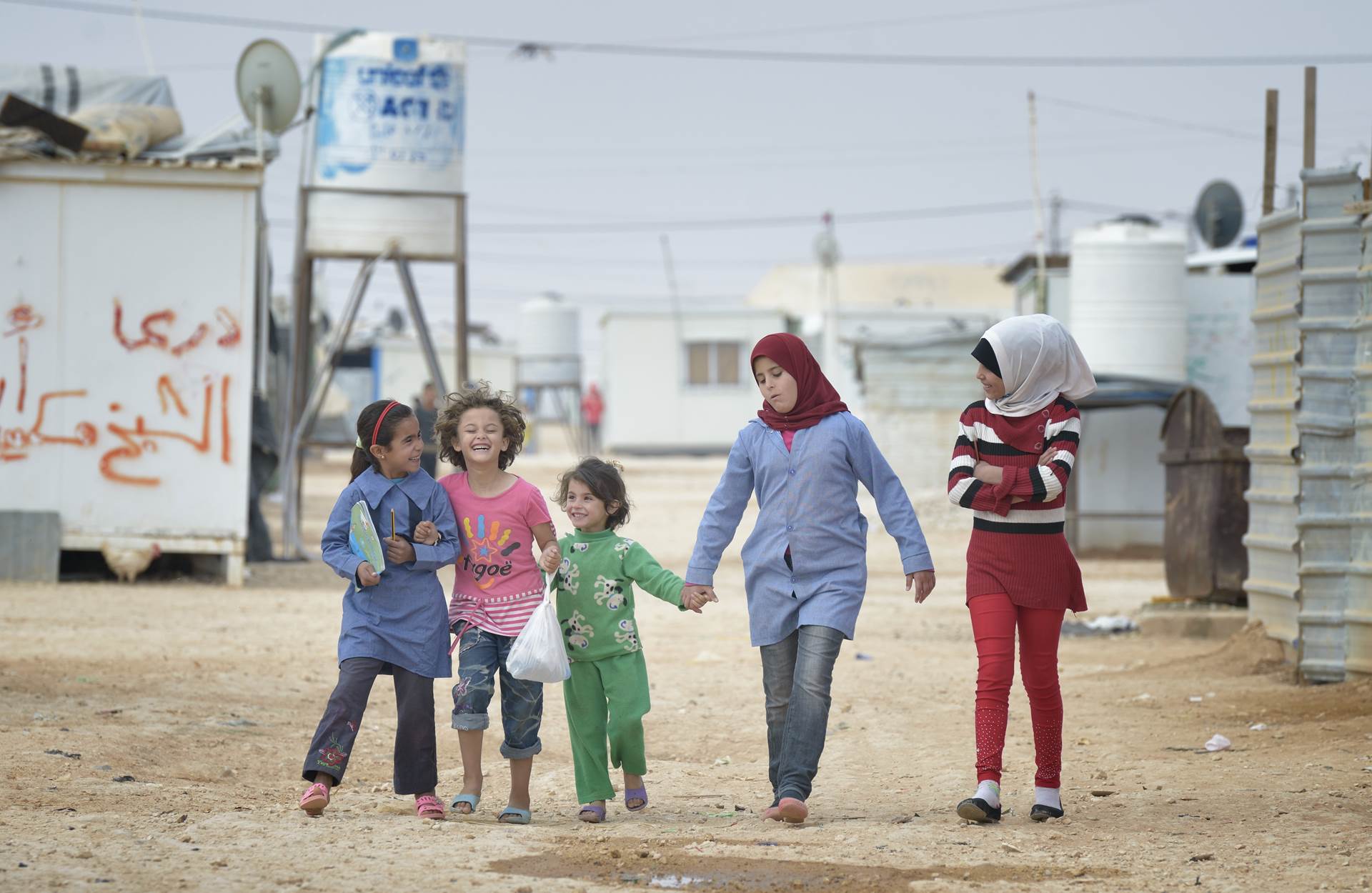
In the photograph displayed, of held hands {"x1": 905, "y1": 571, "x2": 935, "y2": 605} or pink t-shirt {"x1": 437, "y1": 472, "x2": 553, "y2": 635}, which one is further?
pink t-shirt {"x1": 437, "y1": 472, "x2": 553, "y2": 635}

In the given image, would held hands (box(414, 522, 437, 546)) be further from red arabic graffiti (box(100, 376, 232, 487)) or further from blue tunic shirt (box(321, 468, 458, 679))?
red arabic graffiti (box(100, 376, 232, 487))

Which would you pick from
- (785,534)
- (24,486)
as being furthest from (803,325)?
(785,534)

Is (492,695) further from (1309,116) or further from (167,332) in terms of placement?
(167,332)

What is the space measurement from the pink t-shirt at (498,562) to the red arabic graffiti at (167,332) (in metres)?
8.27

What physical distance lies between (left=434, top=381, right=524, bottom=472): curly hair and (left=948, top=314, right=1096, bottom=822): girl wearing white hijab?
151 cm

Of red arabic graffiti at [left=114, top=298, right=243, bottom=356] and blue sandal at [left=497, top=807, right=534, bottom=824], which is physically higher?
red arabic graffiti at [left=114, top=298, right=243, bottom=356]

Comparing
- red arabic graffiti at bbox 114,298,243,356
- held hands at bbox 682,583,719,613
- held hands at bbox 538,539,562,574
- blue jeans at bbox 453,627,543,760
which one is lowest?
blue jeans at bbox 453,627,543,760

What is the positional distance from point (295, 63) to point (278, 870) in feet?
38.7

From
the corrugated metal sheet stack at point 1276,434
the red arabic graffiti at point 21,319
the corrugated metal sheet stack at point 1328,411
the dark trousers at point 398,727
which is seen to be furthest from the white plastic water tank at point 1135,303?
the dark trousers at point 398,727

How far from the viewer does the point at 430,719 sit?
516 centimetres

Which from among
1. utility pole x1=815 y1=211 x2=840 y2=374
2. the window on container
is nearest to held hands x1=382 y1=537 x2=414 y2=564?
utility pole x1=815 y1=211 x2=840 y2=374

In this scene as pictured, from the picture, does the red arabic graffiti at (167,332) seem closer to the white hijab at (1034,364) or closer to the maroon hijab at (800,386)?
the maroon hijab at (800,386)

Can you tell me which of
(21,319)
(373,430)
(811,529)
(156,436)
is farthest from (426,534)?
(21,319)

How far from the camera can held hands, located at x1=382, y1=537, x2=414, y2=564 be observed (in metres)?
5.07
